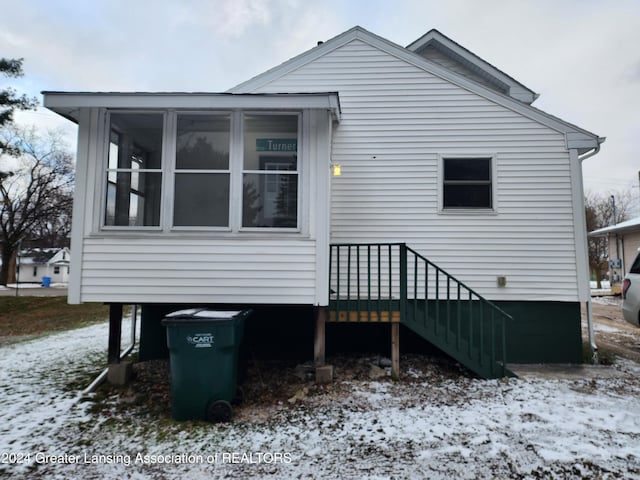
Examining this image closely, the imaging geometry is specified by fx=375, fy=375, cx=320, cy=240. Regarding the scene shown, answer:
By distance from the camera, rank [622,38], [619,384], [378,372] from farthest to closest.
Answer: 1. [622,38]
2. [378,372]
3. [619,384]

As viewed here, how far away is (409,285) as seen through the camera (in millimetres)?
5828

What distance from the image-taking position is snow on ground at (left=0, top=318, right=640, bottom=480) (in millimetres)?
2854

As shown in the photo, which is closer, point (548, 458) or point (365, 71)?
point (548, 458)

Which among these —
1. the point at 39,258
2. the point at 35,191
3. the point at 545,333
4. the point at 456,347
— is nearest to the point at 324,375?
the point at 456,347

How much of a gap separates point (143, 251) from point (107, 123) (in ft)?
5.40

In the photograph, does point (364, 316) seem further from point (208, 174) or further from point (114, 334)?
point (114, 334)

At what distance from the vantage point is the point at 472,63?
7.30 meters

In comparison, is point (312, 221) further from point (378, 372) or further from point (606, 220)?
point (606, 220)

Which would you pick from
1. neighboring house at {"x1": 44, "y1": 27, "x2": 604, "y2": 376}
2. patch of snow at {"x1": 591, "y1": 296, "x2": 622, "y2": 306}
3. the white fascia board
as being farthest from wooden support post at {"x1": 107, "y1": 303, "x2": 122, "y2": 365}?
patch of snow at {"x1": 591, "y1": 296, "x2": 622, "y2": 306}

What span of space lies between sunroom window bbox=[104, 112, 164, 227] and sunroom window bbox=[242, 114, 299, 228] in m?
1.09

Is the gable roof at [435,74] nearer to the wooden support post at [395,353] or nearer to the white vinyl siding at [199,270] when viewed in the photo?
the white vinyl siding at [199,270]

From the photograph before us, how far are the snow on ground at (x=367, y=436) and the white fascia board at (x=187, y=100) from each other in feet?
11.1


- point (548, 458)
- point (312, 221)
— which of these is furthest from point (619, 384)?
point (312, 221)

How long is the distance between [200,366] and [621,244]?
21194 mm
